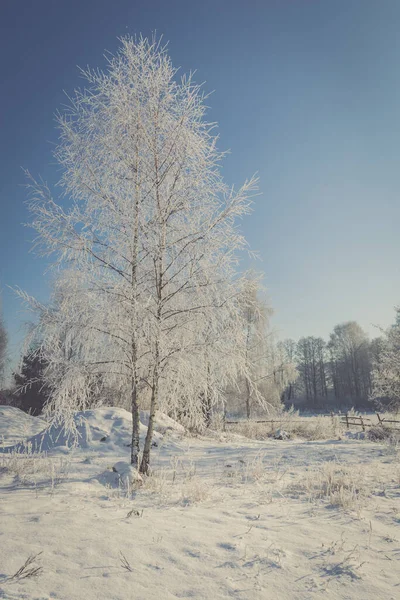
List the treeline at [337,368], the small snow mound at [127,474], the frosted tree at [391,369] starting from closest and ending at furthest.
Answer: the small snow mound at [127,474]
the frosted tree at [391,369]
the treeline at [337,368]

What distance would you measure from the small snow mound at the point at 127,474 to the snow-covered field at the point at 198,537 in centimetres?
13

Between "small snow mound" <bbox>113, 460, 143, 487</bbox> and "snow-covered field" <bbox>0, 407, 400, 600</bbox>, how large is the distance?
13 cm

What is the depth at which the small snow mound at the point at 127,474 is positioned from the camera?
5.16 m

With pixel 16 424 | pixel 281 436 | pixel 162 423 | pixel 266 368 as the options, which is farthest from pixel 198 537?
pixel 266 368

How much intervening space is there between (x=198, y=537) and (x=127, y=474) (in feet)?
8.19

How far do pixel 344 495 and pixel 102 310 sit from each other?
4616 mm

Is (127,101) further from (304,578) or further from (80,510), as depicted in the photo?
(304,578)

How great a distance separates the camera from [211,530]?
11.2 ft

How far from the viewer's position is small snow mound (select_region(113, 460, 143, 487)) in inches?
203

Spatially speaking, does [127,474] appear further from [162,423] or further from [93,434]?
A: [162,423]

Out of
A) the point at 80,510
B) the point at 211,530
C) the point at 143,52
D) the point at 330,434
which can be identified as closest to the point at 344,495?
the point at 211,530

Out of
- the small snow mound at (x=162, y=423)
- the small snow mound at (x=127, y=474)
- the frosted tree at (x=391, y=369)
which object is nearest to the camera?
the small snow mound at (x=127, y=474)

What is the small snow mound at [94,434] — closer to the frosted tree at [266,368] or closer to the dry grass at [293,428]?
the dry grass at [293,428]

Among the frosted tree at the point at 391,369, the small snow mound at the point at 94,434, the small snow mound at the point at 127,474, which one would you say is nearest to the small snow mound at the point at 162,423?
the small snow mound at the point at 94,434
